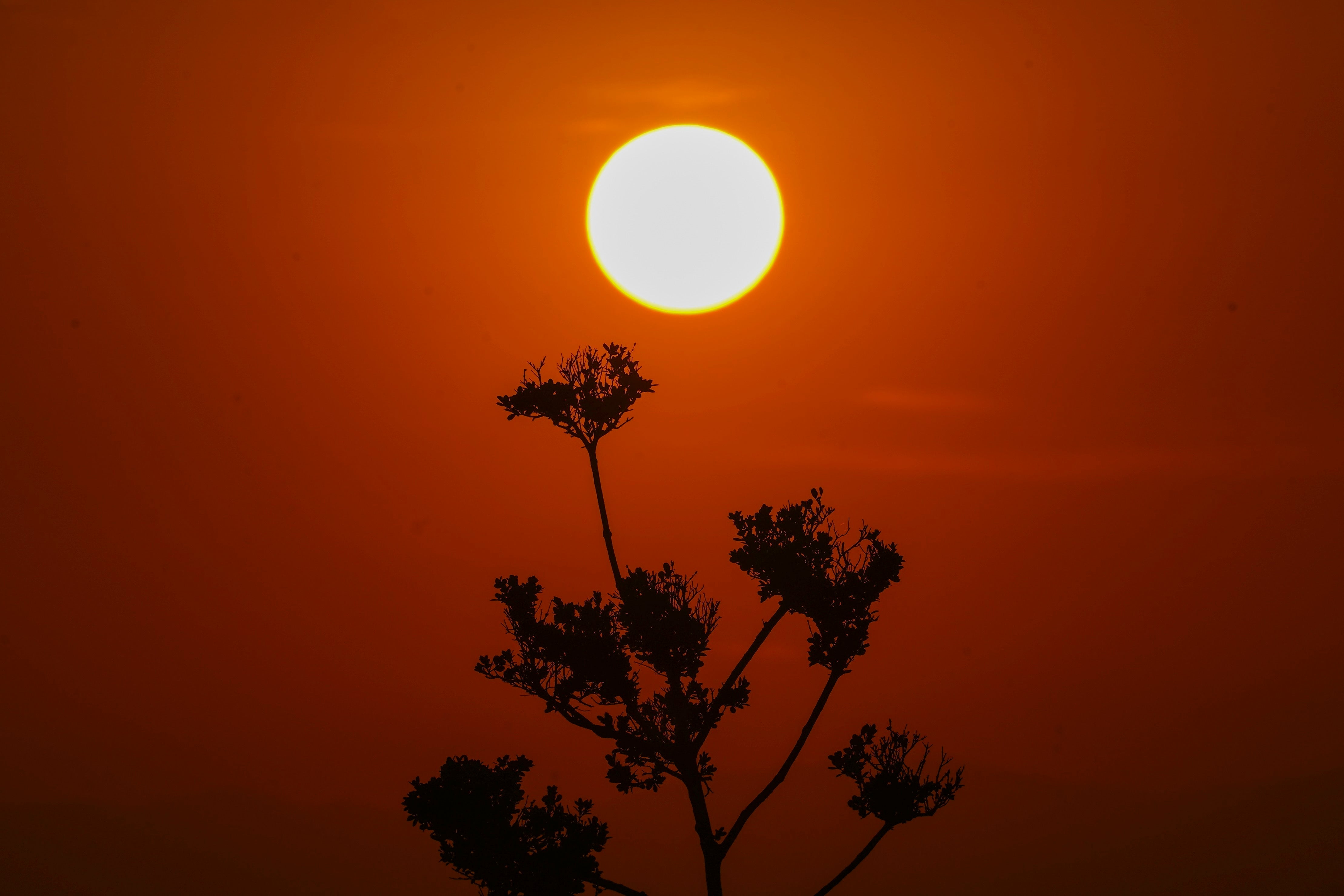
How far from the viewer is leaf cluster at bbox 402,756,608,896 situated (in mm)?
13875

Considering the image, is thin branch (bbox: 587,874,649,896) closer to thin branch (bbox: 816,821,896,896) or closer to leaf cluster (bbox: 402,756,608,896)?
leaf cluster (bbox: 402,756,608,896)

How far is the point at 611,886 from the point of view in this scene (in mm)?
14477

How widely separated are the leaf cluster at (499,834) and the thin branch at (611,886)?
5 centimetres

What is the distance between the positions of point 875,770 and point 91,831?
71192 mm

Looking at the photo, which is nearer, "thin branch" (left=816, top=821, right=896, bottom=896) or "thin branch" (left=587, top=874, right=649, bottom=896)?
"thin branch" (left=587, top=874, right=649, bottom=896)

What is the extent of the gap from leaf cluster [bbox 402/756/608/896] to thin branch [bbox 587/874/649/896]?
5 cm

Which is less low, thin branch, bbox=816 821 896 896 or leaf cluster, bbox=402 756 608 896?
thin branch, bbox=816 821 896 896

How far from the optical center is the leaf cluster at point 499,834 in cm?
1388

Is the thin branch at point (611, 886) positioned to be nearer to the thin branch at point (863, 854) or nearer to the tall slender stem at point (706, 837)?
the tall slender stem at point (706, 837)

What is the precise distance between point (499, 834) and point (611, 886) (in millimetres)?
2062

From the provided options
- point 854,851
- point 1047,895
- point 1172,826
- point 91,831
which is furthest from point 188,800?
point 1172,826

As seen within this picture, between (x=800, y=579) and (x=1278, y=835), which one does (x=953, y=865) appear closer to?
(x=1278, y=835)

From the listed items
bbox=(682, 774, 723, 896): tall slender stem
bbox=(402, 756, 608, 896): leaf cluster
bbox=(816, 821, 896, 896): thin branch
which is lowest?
bbox=(402, 756, 608, 896): leaf cluster

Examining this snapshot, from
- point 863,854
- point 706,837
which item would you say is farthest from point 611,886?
point 863,854
